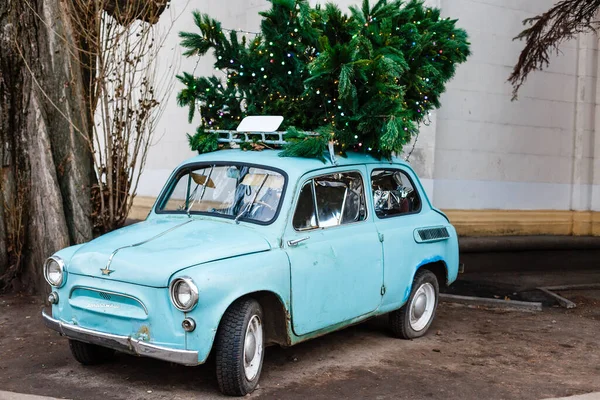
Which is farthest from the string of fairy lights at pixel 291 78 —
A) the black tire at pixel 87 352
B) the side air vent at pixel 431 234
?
the black tire at pixel 87 352

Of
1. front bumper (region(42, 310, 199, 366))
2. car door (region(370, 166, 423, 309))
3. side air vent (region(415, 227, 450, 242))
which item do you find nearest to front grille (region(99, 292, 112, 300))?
front bumper (region(42, 310, 199, 366))

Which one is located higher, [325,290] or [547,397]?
[325,290]

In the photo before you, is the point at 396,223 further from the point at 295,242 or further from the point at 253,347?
the point at 253,347

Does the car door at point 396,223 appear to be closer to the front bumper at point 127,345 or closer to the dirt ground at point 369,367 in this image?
the dirt ground at point 369,367

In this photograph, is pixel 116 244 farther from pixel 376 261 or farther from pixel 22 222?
pixel 22 222

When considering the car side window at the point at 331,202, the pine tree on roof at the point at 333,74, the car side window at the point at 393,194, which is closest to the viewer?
the car side window at the point at 331,202

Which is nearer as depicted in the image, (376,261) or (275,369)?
(275,369)

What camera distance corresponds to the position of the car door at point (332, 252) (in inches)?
224

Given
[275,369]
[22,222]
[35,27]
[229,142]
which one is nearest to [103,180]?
[22,222]

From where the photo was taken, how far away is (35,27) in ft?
26.7

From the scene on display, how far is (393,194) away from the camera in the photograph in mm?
7012

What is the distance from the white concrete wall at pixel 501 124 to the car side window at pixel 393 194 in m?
4.20

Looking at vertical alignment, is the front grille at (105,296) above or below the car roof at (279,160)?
below

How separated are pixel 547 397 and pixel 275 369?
2020 mm
